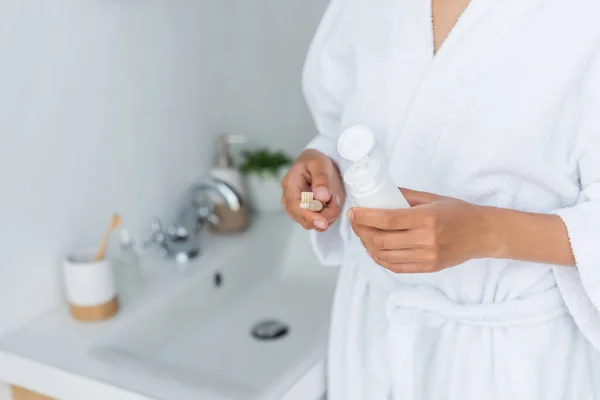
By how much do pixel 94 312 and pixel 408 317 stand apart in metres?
0.60

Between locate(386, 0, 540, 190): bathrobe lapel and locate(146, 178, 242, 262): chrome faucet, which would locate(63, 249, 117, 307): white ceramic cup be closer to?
locate(146, 178, 242, 262): chrome faucet

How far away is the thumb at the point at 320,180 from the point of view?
90 cm

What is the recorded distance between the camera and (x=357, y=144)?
27.1 inches

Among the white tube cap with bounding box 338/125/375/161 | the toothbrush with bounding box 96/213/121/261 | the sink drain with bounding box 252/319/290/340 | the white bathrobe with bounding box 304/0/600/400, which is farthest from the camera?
the sink drain with bounding box 252/319/290/340

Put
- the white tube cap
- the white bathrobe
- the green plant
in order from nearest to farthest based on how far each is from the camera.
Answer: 1. the white tube cap
2. the white bathrobe
3. the green plant

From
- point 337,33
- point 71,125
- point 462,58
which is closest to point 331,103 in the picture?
point 337,33

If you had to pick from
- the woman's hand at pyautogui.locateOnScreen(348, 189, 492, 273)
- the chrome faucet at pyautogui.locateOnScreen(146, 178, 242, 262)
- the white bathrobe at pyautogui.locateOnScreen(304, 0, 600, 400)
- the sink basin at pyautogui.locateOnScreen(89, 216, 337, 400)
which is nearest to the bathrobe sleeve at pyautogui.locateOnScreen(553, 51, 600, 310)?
the white bathrobe at pyautogui.locateOnScreen(304, 0, 600, 400)

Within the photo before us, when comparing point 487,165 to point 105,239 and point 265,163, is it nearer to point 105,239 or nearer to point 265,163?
point 105,239

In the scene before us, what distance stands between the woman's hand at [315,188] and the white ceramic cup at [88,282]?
0.44 metres

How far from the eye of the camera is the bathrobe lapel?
835mm

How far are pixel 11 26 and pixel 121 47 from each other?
263mm

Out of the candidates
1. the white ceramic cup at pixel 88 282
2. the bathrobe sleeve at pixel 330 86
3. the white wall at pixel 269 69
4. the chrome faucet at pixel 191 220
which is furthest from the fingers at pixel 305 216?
the white wall at pixel 269 69

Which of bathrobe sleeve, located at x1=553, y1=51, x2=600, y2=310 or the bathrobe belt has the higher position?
bathrobe sleeve, located at x1=553, y1=51, x2=600, y2=310

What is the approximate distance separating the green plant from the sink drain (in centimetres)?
40
